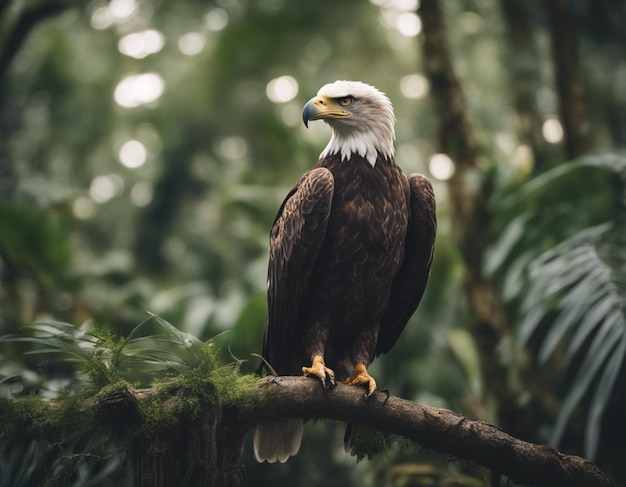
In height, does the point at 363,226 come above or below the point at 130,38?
below

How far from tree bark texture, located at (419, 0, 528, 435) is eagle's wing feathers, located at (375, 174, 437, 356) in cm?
186

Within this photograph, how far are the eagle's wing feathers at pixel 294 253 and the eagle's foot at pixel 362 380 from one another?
0.43m

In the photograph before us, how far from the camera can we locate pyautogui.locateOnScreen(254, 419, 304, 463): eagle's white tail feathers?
3.96 m

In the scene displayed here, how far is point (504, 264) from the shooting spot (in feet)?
19.4

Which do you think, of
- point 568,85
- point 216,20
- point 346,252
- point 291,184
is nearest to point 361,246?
point 346,252

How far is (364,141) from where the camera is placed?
398cm

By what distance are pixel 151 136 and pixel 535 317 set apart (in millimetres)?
11787

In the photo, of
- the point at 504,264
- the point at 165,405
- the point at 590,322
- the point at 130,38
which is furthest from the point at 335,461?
the point at 130,38

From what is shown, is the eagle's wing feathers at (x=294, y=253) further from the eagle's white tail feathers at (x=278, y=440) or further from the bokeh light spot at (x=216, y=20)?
the bokeh light spot at (x=216, y=20)

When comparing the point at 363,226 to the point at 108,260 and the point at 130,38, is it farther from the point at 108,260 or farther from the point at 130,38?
the point at 130,38

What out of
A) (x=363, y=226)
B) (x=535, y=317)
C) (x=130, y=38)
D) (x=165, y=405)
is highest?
(x=130, y=38)

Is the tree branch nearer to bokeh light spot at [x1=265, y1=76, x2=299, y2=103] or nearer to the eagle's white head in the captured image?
the eagle's white head

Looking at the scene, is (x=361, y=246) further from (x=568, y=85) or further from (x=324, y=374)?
(x=568, y=85)

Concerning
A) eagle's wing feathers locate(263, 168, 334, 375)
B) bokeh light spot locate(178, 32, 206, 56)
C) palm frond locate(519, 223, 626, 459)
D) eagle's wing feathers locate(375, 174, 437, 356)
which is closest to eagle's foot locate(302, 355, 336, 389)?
eagle's wing feathers locate(263, 168, 334, 375)
